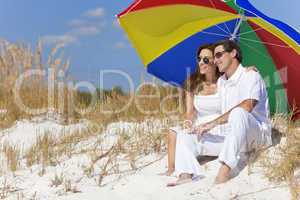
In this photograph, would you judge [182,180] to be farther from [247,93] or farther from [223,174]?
[247,93]

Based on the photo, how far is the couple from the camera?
471 centimetres

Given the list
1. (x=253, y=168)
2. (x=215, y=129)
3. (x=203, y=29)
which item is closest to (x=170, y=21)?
(x=203, y=29)

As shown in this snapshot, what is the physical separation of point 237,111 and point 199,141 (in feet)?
2.20

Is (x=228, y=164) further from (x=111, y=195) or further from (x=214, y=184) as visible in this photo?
(x=111, y=195)

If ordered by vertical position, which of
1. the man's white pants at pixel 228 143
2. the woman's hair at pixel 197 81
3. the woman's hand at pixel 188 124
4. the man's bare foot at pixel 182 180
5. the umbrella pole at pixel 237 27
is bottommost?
the man's bare foot at pixel 182 180

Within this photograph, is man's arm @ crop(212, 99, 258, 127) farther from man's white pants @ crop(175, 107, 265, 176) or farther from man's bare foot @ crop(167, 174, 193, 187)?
man's bare foot @ crop(167, 174, 193, 187)

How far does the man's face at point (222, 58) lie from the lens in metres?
5.17

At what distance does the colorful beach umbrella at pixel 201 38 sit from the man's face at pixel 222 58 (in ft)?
2.22

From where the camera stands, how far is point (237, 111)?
4.72 m

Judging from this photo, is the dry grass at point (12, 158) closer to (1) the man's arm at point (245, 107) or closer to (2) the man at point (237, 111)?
(2) the man at point (237, 111)

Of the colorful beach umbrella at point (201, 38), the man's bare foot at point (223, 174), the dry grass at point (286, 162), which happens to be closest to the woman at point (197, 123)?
the man's bare foot at point (223, 174)

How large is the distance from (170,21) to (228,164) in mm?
2072

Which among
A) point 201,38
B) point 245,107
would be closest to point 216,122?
point 245,107

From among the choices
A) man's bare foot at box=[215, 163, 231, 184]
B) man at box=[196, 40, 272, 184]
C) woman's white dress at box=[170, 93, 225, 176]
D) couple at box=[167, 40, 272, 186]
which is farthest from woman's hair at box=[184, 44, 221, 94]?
man's bare foot at box=[215, 163, 231, 184]
